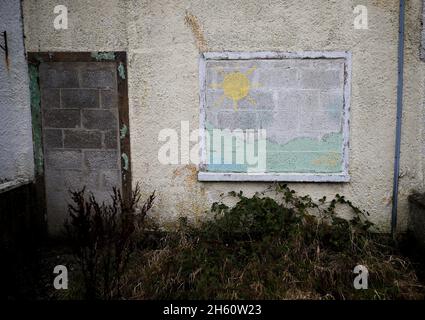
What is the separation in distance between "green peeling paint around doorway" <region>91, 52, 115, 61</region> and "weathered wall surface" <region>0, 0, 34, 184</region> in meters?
0.88

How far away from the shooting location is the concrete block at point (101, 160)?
13.1ft

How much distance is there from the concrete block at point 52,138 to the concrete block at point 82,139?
0.08 metres

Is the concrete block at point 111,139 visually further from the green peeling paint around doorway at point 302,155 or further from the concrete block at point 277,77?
the concrete block at point 277,77

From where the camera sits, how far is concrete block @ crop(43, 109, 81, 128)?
400 cm

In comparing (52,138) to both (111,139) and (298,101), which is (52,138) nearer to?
(111,139)

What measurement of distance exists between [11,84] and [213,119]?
252 centimetres

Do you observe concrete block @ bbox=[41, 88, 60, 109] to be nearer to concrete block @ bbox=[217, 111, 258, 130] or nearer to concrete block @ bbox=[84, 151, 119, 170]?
concrete block @ bbox=[84, 151, 119, 170]

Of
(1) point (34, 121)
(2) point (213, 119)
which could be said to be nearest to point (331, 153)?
(2) point (213, 119)

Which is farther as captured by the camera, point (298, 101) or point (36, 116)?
point (36, 116)

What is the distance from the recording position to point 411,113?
3793 mm

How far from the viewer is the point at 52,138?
405 cm

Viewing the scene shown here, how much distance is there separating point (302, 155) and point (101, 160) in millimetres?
2451

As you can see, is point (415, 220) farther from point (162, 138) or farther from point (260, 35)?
point (162, 138)

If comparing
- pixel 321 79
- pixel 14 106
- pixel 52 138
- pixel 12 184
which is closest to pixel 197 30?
pixel 321 79
